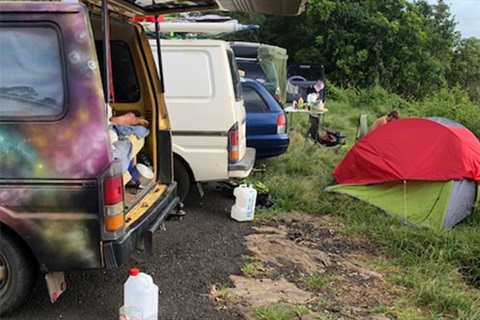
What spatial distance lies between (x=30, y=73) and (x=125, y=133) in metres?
1.15

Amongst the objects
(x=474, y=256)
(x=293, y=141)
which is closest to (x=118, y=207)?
(x=474, y=256)

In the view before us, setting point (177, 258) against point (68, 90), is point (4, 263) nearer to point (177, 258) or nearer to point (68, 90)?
point (68, 90)

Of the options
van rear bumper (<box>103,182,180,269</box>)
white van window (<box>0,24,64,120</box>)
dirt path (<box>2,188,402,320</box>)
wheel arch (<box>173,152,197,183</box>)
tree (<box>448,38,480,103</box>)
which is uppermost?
white van window (<box>0,24,64,120</box>)

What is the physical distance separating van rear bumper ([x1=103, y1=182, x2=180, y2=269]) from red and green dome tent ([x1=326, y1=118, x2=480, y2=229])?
3.02 m

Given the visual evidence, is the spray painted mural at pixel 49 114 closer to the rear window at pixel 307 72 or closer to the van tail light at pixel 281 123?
the van tail light at pixel 281 123

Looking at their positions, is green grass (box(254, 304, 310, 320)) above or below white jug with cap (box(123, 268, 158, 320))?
below

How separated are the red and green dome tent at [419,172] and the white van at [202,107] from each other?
183 cm

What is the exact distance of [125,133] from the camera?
3.88 meters

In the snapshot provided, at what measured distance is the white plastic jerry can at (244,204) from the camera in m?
5.41

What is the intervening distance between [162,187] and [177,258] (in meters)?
0.71

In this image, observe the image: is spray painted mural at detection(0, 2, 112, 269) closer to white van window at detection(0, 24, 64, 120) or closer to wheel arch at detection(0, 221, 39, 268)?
white van window at detection(0, 24, 64, 120)

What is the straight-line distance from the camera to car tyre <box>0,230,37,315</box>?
297 centimetres

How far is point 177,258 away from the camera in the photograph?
438 cm

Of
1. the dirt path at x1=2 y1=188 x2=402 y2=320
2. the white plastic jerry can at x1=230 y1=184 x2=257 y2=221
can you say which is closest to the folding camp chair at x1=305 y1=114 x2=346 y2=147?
the dirt path at x1=2 y1=188 x2=402 y2=320
